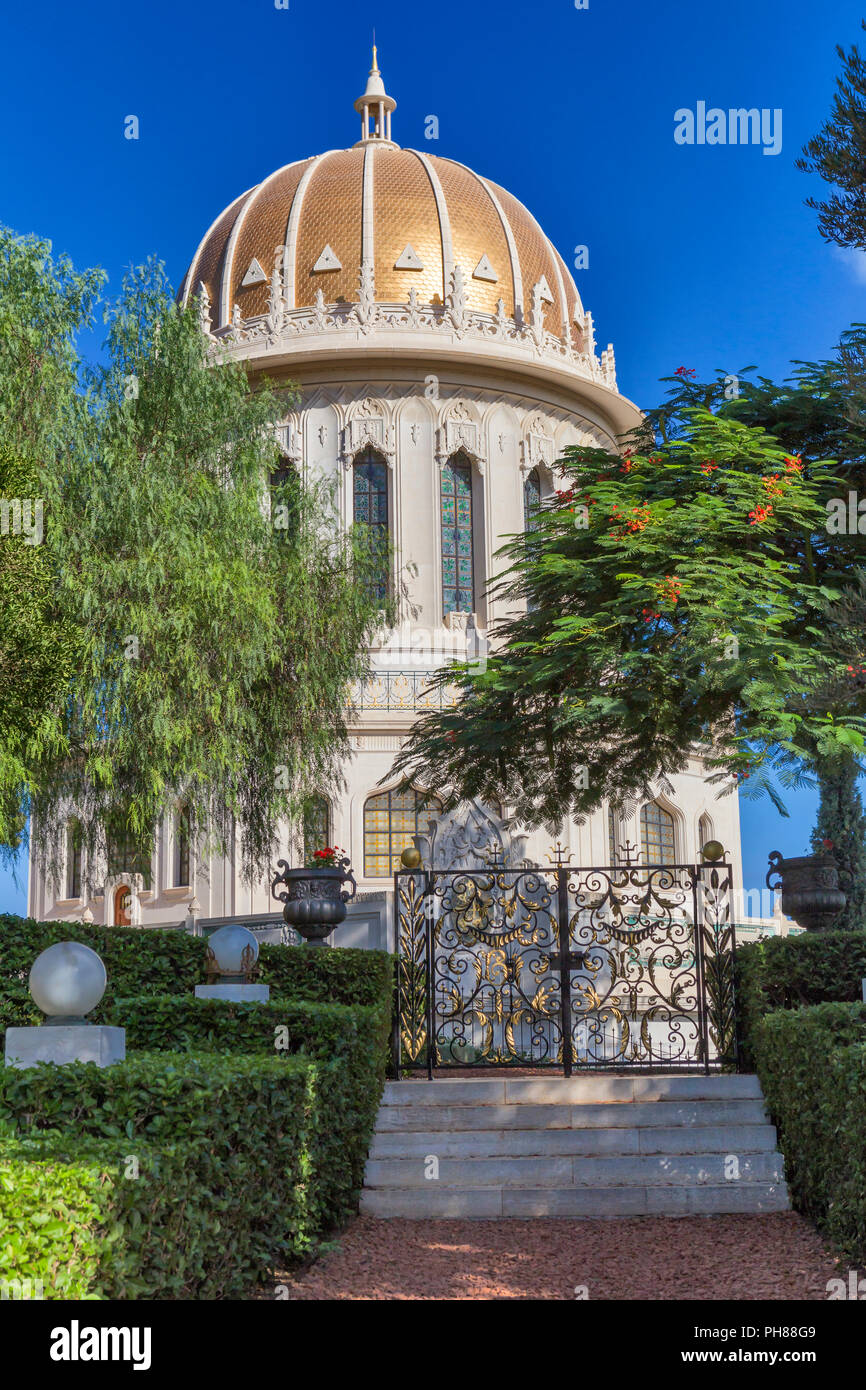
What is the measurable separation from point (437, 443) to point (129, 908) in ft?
46.7

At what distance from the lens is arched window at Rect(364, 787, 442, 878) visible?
30219 mm

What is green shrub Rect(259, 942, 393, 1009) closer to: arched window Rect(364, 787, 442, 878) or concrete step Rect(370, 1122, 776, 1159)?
concrete step Rect(370, 1122, 776, 1159)

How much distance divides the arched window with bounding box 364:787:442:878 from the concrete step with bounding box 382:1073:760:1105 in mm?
18686

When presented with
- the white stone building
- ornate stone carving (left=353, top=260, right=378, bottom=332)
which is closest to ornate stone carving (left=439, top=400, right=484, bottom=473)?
the white stone building

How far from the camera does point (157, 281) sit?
66.0 feet

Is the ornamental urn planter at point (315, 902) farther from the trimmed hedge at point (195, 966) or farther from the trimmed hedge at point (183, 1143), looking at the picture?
the trimmed hedge at point (183, 1143)

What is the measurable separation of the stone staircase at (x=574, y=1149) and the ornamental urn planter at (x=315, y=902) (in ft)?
9.52

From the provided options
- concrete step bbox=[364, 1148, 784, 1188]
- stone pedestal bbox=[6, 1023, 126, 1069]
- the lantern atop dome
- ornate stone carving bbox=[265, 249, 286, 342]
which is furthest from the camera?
the lantern atop dome

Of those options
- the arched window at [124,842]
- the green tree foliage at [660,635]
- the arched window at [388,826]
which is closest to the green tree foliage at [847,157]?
the green tree foliage at [660,635]

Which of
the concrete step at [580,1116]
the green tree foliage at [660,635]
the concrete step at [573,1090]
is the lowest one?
the concrete step at [580,1116]

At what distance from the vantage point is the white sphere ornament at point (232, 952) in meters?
10.7

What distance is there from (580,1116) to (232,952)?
9.81ft
